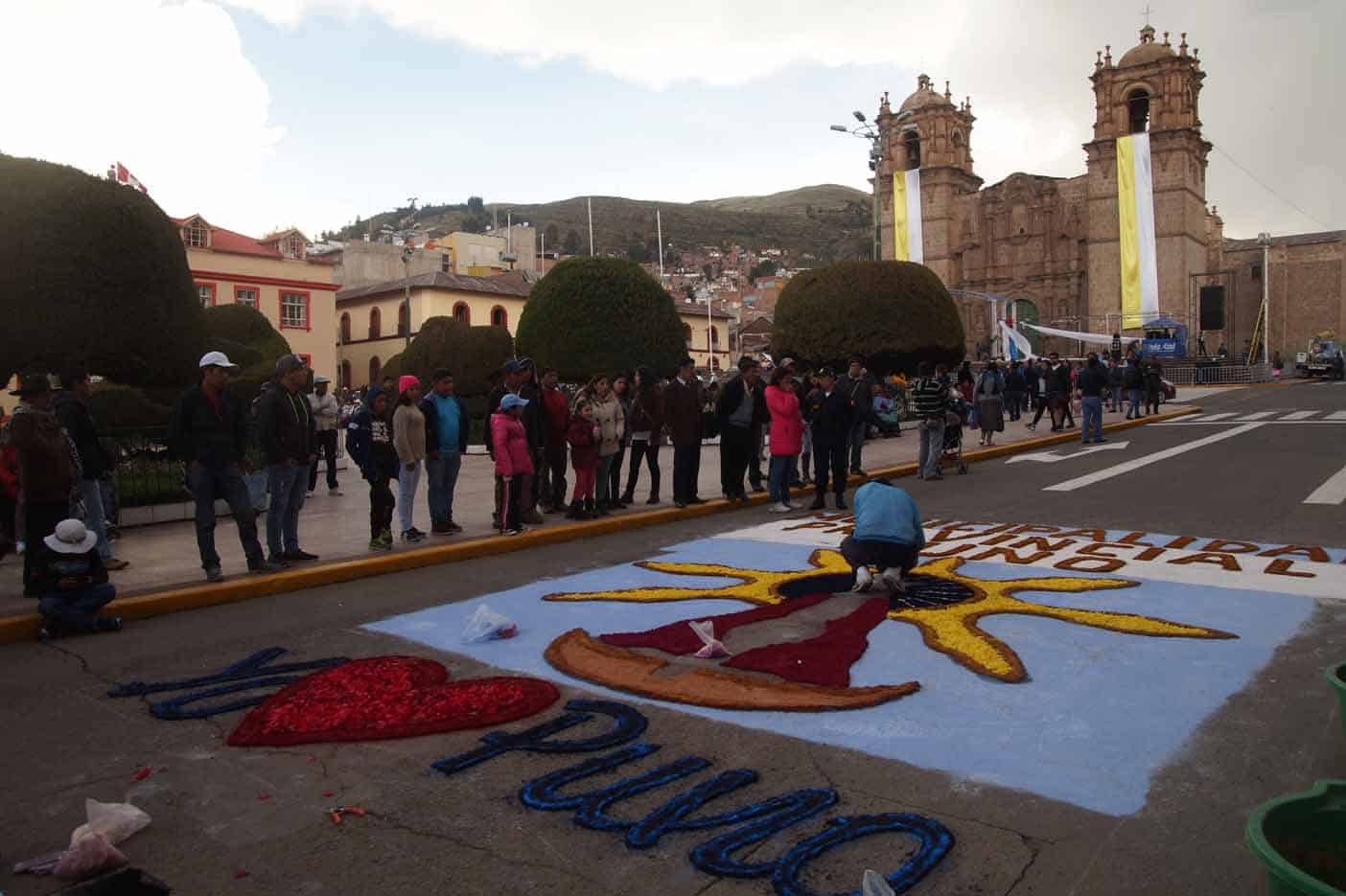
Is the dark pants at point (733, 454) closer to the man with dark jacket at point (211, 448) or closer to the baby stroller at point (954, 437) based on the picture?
the baby stroller at point (954, 437)

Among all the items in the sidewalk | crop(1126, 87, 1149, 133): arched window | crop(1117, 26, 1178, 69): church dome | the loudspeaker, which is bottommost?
the sidewalk

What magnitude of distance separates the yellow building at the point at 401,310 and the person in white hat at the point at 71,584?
4378 cm

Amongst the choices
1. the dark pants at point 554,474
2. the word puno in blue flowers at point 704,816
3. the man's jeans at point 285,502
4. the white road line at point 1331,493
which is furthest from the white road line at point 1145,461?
the word puno in blue flowers at point 704,816

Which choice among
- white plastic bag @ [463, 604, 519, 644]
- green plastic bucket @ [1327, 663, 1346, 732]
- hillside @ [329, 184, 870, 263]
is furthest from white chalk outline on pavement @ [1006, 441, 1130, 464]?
hillside @ [329, 184, 870, 263]

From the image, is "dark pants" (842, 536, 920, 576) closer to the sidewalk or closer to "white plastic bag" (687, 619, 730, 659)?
"white plastic bag" (687, 619, 730, 659)

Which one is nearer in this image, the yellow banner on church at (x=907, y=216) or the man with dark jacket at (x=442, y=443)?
the man with dark jacket at (x=442, y=443)

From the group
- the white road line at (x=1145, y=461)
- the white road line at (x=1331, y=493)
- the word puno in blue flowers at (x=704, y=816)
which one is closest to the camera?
the word puno in blue flowers at (x=704, y=816)

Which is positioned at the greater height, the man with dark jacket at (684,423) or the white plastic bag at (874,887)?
the man with dark jacket at (684,423)

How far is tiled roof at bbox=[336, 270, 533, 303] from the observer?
51.0 m

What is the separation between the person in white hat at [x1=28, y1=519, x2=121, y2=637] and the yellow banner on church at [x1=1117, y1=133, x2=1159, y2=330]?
2283 inches

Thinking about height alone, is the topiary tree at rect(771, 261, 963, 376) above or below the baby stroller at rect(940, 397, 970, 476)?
above

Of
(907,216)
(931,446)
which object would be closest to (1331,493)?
(931,446)

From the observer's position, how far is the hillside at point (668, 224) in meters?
150

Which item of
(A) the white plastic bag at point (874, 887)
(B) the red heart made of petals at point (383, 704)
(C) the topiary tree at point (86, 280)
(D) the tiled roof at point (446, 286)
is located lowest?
(B) the red heart made of petals at point (383, 704)
